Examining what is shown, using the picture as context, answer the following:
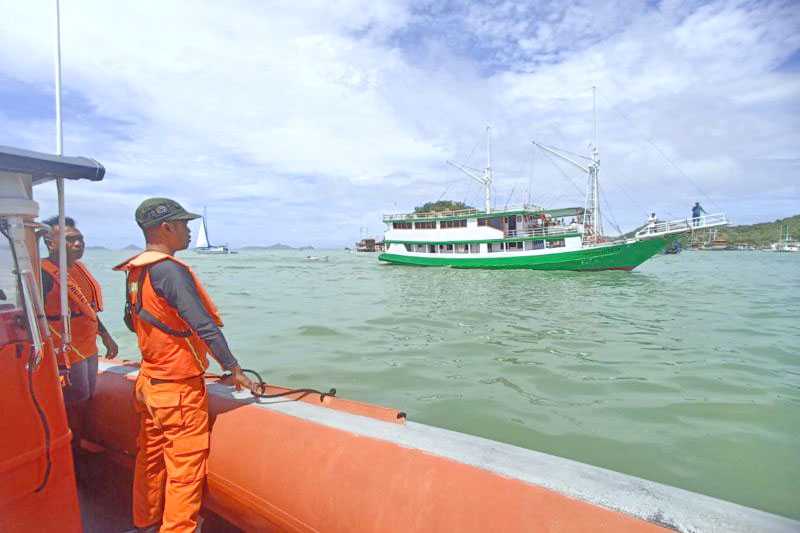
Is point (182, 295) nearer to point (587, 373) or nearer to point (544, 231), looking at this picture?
point (587, 373)

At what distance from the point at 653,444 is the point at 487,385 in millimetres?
2343

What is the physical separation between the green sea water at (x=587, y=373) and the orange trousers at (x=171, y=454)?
135 inches

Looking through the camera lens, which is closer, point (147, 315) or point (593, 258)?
point (147, 315)

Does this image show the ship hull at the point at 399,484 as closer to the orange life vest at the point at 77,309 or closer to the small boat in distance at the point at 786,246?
the orange life vest at the point at 77,309

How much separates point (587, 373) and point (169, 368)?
21.2 feet

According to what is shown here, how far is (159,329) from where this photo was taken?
2393mm

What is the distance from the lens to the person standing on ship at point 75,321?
304cm

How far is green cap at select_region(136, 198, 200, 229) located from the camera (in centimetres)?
247

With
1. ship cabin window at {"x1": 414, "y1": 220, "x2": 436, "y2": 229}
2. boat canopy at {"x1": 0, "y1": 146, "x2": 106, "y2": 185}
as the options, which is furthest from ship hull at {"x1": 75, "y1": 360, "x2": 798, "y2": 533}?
ship cabin window at {"x1": 414, "y1": 220, "x2": 436, "y2": 229}

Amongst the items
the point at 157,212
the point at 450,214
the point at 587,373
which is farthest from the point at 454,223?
the point at 157,212

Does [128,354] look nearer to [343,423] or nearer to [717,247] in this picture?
[343,423]

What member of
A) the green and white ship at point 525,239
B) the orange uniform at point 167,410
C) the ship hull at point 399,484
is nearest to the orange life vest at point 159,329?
the orange uniform at point 167,410

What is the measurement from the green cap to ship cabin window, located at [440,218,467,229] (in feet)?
116

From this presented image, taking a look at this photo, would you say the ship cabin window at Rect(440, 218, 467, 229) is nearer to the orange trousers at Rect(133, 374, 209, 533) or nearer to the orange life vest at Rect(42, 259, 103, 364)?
the orange life vest at Rect(42, 259, 103, 364)
